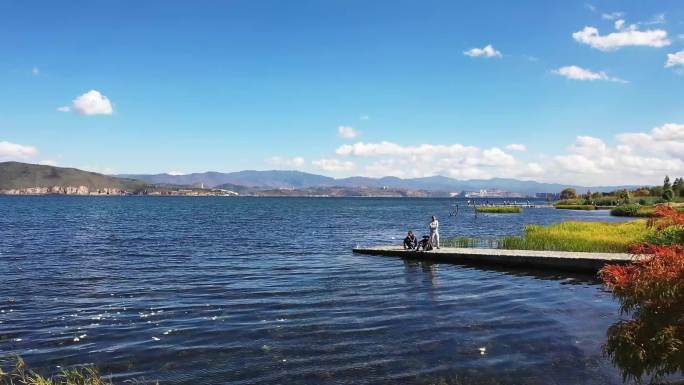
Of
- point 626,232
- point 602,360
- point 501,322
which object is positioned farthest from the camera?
point 626,232

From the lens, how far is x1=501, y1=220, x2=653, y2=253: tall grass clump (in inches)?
1436

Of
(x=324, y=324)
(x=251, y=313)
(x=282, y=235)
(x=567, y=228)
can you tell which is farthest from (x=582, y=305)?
(x=282, y=235)

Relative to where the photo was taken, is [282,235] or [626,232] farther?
[282,235]

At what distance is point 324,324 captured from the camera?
62.6 feet

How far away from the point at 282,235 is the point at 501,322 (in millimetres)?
43607

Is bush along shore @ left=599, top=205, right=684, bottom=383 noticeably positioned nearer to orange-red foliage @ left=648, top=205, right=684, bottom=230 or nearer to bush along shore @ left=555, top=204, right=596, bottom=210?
orange-red foliage @ left=648, top=205, right=684, bottom=230

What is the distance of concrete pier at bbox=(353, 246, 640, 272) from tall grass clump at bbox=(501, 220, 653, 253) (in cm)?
334

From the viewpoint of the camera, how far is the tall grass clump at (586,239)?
3647 cm

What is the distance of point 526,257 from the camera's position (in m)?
33.2

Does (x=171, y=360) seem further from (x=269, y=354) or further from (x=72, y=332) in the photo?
(x=72, y=332)

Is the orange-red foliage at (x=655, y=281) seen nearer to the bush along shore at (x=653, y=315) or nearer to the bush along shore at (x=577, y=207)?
the bush along shore at (x=653, y=315)

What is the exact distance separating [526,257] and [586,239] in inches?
328

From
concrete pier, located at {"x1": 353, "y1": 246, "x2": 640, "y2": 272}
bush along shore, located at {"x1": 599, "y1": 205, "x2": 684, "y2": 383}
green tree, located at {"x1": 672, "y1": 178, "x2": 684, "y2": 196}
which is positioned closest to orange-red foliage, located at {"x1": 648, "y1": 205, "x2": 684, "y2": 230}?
bush along shore, located at {"x1": 599, "y1": 205, "x2": 684, "y2": 383}

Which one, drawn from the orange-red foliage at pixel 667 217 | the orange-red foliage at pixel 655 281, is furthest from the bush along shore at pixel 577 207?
the orange-red foliage at pixel 655 281
